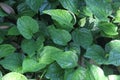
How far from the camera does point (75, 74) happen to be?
3.49ft

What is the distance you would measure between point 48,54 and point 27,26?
0.15m

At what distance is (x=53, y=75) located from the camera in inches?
43.4

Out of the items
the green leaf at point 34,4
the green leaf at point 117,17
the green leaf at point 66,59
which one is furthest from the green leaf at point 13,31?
the green leaf at point 117,17

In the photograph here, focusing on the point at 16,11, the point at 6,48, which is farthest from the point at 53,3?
the point at 6,48

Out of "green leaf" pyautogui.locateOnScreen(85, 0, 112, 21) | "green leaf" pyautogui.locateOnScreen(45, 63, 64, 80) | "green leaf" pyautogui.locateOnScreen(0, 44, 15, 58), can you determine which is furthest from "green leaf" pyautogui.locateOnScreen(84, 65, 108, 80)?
"green leaf" pyautogui.locateOnScreen(0, 44, 15, 58)

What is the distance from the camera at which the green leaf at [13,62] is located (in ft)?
3.63

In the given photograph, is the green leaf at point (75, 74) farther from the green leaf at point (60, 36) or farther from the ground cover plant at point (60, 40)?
the green leaf at point (60, 36)

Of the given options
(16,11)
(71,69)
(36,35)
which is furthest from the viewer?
(16,11)

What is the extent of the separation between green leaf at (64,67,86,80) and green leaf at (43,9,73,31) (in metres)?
0.19

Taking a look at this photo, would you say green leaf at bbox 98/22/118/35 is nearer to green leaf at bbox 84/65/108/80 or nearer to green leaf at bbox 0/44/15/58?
green leaf at bbox 84/65/108/80

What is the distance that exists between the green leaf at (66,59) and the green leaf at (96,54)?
6 centimetres

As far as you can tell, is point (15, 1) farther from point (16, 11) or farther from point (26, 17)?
point (26, 17)

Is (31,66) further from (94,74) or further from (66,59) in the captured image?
(94,74)

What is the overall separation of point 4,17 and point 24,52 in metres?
0.24
